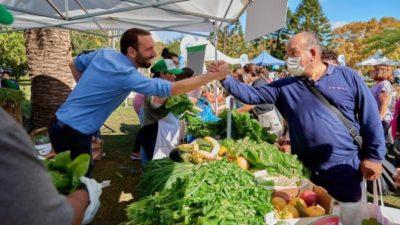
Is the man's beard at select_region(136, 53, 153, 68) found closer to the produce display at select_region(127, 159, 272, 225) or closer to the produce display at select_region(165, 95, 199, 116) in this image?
the produce display at select_region(165, 95, 199, 116)

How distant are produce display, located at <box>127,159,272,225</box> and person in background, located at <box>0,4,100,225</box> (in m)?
1.05

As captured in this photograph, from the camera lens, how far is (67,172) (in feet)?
4.62

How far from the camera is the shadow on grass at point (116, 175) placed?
4430mm

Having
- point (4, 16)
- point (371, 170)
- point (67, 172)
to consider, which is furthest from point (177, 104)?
point (4, 16)

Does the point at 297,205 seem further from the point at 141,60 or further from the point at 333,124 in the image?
the point at 141,60

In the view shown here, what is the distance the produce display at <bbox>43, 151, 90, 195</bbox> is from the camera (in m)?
1.33

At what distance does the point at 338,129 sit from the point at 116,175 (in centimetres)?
449

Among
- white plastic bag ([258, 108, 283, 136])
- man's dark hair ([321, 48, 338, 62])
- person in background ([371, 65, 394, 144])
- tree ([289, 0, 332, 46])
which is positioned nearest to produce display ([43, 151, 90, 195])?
man's dark hair ([321, 48, 338, 62])

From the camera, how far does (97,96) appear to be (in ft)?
9.24

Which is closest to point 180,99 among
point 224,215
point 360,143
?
point 360,143

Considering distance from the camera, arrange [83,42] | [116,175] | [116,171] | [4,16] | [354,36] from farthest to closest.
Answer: [354,36] → [83,42] → [116,171] → [116,175] → [4,16]

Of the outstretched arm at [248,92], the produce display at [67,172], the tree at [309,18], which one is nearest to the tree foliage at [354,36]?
the tree at [309,18]

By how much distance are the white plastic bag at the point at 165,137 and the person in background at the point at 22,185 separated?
355cm

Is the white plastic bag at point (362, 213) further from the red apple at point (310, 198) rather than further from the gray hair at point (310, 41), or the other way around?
the gray hair at point (310, 41)
